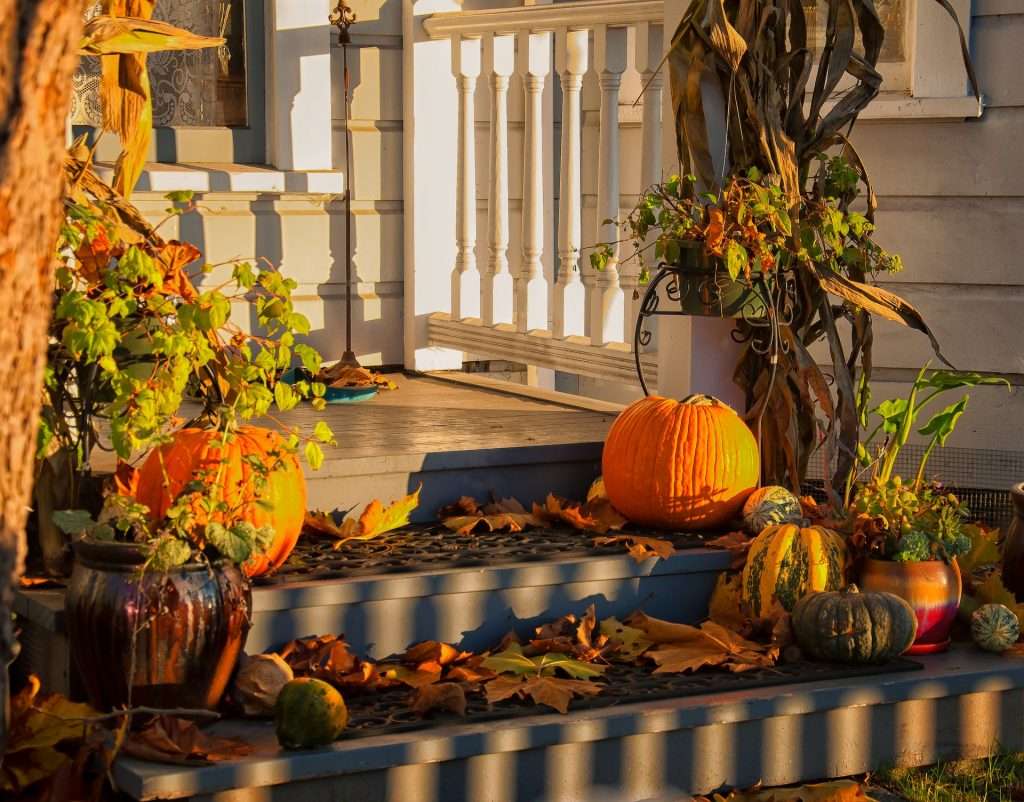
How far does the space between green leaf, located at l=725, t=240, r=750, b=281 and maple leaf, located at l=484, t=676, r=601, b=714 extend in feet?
4.25

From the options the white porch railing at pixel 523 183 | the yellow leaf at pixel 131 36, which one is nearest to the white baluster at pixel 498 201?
the white porch railing at pixel 523 183

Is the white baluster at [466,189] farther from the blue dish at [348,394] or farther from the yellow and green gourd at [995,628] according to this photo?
the yellow and green gourd at [995,628]

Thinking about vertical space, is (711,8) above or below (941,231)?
above

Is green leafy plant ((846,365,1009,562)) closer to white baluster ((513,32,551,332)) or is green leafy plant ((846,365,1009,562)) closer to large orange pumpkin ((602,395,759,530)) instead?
large orange pumpkin ((602,395,759,530))

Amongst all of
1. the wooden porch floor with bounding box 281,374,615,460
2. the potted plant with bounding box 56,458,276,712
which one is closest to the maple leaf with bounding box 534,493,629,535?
the wooden porch floor with bounding box 281,374,615,460

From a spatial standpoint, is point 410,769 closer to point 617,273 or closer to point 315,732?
point 315,732

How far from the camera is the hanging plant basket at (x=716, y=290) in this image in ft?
14.5

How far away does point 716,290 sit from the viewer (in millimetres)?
4461

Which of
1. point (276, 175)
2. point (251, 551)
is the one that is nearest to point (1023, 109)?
point (276, 175)

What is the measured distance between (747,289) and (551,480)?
73 centimetres

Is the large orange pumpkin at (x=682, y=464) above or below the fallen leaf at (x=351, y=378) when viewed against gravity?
below

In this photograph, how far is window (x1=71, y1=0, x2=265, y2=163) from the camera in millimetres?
5398

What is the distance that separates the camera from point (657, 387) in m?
5.00

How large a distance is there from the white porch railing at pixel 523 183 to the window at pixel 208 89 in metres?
0.59
